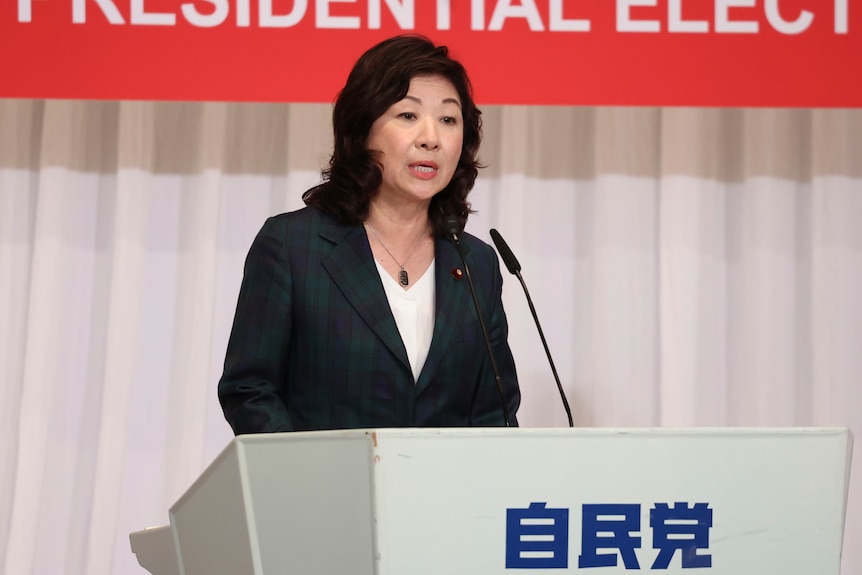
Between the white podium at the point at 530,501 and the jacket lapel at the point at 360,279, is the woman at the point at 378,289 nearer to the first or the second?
the jacket lapel at the point at 360,279

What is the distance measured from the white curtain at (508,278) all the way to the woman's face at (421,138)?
142cm

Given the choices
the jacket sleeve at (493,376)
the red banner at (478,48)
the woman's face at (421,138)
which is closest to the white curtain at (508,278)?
the red banner at (478,48)

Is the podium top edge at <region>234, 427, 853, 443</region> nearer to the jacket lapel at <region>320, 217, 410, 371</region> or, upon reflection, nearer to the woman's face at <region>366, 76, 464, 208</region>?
the jacket lapel at <region>320, 217, 410, 371</region>

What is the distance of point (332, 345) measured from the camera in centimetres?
178

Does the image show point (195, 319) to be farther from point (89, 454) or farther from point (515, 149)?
point (515, 149)

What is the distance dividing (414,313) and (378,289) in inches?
3.5

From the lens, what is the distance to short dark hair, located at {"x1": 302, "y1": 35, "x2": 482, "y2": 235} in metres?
1.87

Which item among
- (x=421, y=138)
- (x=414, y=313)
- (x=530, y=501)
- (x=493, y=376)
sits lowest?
(x=530, y=501)

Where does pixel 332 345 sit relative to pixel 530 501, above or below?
above

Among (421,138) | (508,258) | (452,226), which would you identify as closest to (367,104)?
(421,138)

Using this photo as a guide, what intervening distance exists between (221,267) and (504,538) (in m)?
2.32

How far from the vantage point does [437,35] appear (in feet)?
9.25

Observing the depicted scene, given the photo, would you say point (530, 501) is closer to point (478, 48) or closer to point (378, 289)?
point (378, 289)

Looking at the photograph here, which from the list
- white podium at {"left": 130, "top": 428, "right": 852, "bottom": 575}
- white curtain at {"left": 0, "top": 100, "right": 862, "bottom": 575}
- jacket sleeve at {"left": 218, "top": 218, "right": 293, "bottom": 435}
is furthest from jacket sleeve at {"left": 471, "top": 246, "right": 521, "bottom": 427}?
white curtain at {"left": 0, "top": 100, "right": 862, "bottom": 575}
